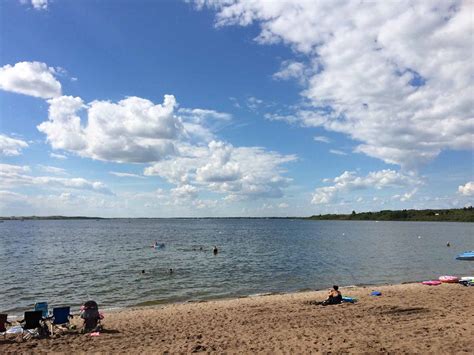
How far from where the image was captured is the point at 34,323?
45.6 ft

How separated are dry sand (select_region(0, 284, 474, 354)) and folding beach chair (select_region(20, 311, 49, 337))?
0.58 meters

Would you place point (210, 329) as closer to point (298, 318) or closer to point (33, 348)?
point (298, 318)

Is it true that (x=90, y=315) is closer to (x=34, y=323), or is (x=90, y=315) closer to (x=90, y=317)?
(x=90, y=317)

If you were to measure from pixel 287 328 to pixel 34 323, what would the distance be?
9.31 metres

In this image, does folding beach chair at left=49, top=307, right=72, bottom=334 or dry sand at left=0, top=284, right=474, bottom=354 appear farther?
folding beach chair at left=49, top=307, right=72, bottom=334

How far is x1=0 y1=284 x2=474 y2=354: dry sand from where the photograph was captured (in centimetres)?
1199

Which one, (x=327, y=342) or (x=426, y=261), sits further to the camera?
(x=426, y=261)

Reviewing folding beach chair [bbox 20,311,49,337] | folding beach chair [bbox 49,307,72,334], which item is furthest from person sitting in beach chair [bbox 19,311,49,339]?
folding beach chair [bbox 49,307,72,334]

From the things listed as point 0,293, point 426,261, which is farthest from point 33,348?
point 426,261

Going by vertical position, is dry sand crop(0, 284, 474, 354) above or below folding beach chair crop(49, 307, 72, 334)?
below

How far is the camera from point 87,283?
28.9 metres

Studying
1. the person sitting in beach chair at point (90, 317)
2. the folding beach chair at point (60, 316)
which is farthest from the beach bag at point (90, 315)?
the folding beach chair at point (60, 316)

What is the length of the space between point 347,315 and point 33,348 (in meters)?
12.3

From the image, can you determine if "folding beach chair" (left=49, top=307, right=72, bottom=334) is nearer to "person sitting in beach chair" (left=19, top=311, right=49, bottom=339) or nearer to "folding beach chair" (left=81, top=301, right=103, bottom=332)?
"person sitting in beach chair" (left=19, top=311, right=49, bottom=339)
